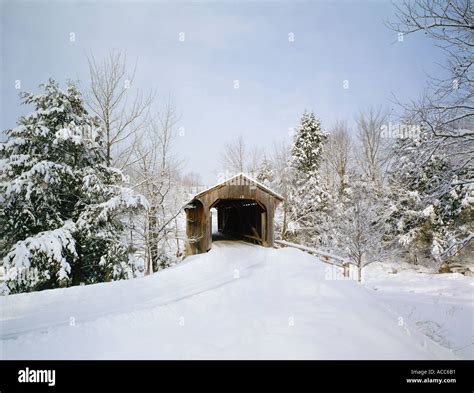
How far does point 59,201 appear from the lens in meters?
9.03

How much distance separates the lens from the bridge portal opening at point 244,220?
523 inches

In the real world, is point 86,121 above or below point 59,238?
above

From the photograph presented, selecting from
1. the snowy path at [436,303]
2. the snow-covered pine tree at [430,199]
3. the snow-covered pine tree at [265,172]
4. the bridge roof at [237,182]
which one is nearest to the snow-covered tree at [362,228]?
the snow-covered pine tree at [430,199]

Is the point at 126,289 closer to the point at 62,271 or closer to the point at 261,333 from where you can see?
the point at 62,271

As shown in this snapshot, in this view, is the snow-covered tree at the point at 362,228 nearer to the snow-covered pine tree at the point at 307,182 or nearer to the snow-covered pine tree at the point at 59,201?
the snow-covered pine tree at the point at 307,182

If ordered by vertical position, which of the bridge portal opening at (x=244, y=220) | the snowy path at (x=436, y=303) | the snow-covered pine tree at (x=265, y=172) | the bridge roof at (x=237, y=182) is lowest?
the snowy path at (x=436, y=303)

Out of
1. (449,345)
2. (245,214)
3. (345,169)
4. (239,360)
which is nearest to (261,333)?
(239,360)

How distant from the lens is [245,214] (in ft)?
51.4

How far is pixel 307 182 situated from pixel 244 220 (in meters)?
7.55

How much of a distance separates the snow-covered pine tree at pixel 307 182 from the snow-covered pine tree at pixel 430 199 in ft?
17.9

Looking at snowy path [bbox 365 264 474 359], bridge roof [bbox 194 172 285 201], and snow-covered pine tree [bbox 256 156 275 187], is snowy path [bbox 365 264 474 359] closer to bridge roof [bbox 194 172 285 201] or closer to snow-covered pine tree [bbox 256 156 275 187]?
bridge roof [bbox 194 172 285 201]
